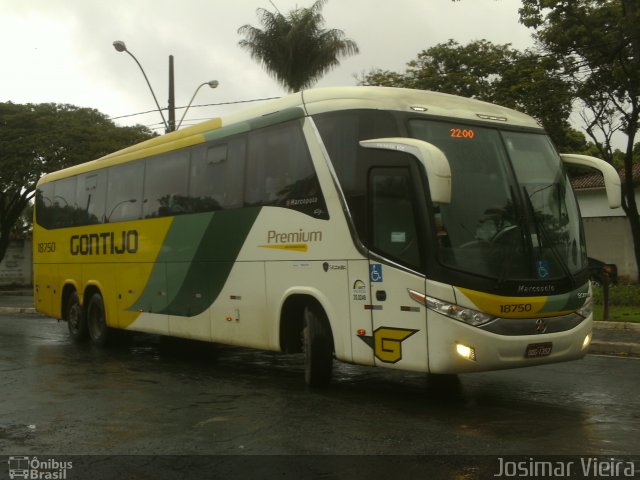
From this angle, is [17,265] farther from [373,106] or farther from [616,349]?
[373,106]

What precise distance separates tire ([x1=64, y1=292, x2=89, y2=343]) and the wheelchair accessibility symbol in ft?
26.8

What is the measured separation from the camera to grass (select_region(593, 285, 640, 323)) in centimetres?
1552

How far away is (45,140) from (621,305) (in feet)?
95.6

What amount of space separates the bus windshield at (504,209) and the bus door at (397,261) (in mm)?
291

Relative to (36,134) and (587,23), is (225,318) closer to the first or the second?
(587,23)

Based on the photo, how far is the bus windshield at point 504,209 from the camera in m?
7.33

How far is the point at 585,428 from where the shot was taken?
6641mm

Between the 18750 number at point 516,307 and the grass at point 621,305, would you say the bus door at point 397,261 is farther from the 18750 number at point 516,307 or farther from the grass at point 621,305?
the grass at point 621,305

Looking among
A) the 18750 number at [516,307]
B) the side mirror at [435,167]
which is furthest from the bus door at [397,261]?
the 18750 number at [516,307]

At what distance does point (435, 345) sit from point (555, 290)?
1386mm

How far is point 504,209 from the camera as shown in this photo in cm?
756

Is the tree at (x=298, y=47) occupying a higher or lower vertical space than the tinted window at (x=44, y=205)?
higher

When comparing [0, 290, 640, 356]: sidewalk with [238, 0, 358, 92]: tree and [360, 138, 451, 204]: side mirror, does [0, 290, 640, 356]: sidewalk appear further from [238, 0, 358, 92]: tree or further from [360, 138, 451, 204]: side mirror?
[238, 0, 358, 92]: tree

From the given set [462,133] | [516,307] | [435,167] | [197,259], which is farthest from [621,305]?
[435,167]
